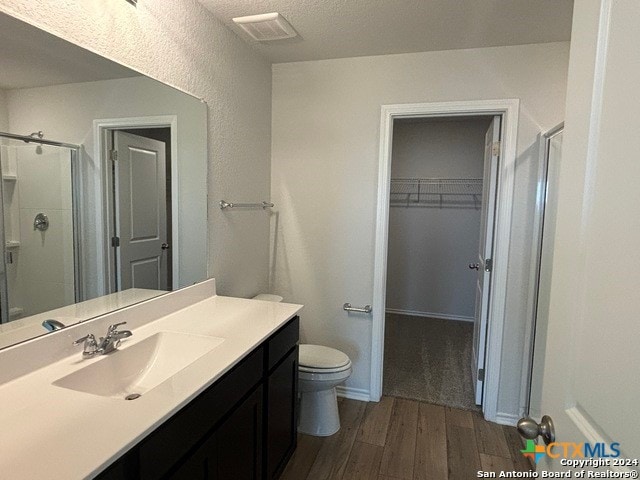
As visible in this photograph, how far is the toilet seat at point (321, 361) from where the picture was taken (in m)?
2.18

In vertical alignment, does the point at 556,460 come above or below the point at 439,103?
below

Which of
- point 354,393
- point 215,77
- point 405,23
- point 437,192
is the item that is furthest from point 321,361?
point 437,192

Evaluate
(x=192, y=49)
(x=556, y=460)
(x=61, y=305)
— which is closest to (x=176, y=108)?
(x=192, y=49)

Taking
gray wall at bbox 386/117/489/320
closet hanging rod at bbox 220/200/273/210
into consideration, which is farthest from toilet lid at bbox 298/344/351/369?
gray wall at bbox 386/117/489/320

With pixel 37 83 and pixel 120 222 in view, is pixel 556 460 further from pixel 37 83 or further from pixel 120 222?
pixel 37 83

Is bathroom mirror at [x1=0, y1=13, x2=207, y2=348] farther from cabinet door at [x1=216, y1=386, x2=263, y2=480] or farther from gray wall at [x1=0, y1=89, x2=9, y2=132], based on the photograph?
cabinet door at [x1=216, y1=386, x2=263, y2=480]

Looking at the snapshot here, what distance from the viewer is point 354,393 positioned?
107 inches

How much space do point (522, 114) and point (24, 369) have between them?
2.68 metres

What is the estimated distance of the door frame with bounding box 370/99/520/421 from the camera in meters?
2.31

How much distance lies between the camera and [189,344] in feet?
4.88

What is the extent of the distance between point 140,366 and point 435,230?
3.69 m

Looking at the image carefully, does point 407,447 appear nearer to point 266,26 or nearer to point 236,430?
point 236,430

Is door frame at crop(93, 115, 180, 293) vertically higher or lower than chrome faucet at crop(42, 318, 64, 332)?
higher

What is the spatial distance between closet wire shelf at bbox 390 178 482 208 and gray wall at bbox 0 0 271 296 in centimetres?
221
